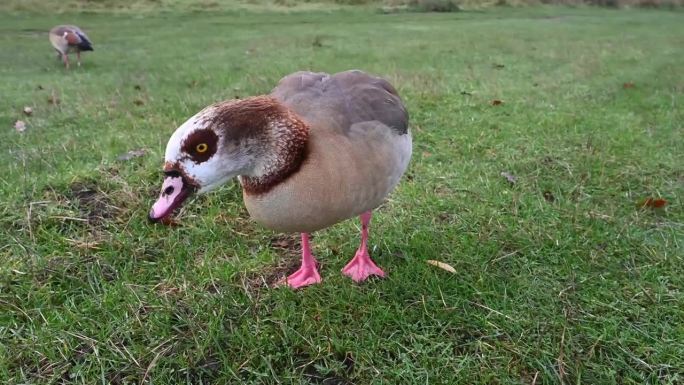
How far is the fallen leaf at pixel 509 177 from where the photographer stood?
13.2 feet

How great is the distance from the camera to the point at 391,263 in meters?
3.05

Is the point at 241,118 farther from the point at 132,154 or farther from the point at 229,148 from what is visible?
the point at 132,154

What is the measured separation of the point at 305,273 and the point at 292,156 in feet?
2.98

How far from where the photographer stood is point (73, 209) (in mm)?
3381

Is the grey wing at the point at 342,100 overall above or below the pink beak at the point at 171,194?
above

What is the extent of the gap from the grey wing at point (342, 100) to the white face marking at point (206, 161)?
0.43 meters

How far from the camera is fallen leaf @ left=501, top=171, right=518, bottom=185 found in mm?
4012

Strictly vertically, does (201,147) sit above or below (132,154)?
above

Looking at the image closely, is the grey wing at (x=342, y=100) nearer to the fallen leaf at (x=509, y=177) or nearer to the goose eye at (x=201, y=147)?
the goose eye at (x=201, y=147)

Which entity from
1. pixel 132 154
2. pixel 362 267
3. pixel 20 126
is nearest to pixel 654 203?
pixel 362 267

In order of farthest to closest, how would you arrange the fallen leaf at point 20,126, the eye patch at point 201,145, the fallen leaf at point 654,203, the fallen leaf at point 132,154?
the fallen leaf at point 20,126 < the fallen leaf at point 132,154 < the fallen leaf at point 654,203 < the eye patch at point 201,145

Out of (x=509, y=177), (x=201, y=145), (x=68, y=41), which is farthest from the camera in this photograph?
(x=68, y=41)

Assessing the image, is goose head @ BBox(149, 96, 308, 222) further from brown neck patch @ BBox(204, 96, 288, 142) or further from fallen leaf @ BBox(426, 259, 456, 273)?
fallen leaf @ BBox(426, 259, 456, 273)

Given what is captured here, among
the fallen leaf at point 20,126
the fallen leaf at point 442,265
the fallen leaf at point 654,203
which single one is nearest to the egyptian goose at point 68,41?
the fallen leaf at point 20,126
